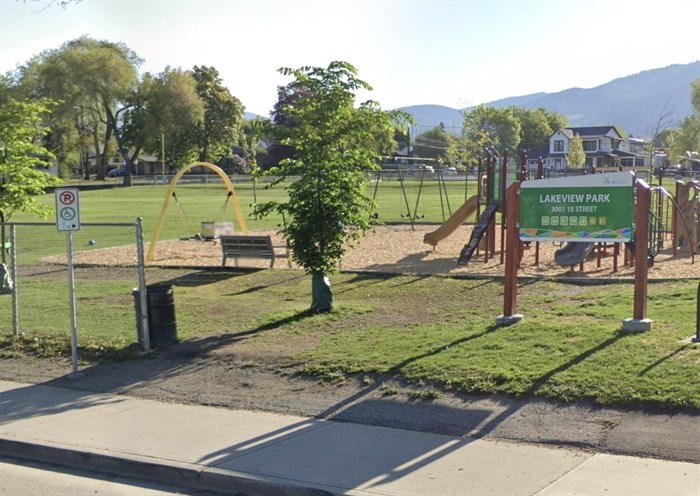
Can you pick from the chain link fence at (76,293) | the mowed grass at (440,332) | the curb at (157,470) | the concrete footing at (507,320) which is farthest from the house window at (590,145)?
the curb at (157,470)

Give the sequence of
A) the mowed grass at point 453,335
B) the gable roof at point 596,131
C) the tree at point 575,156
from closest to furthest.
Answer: the mowed grass at point 453,335
the tree at point 575,156
the gable roof at point 596,131

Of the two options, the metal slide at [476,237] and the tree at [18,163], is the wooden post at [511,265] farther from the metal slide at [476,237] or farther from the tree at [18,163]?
the tree at [18,163]

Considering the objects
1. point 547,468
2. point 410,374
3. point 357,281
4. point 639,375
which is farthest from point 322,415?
point 357,281

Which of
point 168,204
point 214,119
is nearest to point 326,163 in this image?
point 168,204

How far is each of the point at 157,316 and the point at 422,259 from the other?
9342mm

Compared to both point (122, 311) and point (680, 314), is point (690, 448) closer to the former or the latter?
point (680, 314)

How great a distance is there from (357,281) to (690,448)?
9.30 m

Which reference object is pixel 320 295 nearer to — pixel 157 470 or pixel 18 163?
pixel 157 470

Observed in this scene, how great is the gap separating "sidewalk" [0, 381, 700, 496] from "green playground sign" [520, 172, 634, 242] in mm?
4119

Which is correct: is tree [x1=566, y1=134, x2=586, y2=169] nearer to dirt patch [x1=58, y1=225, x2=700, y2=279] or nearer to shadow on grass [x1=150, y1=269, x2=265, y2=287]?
dirt patch [x1=58, y1=225, x2=700, y2=279]

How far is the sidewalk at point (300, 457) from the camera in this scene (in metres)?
5.80

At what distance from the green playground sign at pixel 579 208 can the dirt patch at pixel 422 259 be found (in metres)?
3.48

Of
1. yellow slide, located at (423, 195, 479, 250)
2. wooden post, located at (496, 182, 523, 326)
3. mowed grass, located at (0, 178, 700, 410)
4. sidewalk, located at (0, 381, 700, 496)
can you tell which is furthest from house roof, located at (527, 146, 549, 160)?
sidewalk, located at (0, 381, 700, 496)

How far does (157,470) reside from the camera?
6633 millimetres
